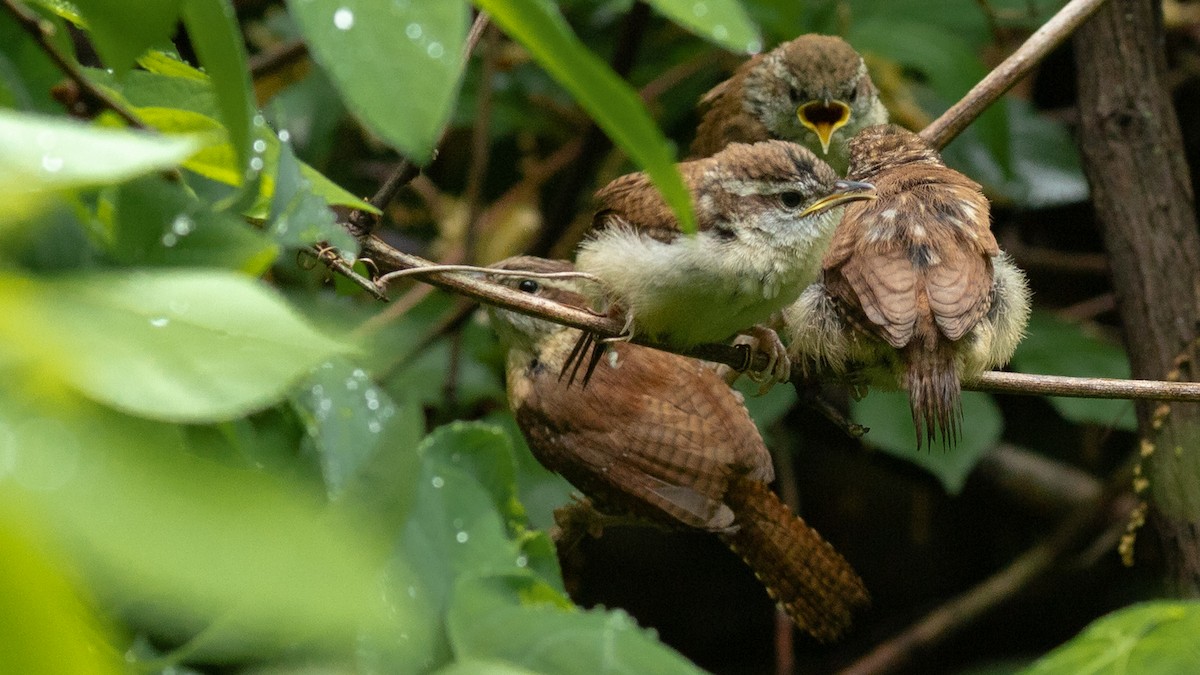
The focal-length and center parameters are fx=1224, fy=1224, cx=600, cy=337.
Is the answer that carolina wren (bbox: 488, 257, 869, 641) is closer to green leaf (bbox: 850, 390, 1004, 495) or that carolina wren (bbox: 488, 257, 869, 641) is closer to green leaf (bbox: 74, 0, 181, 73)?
green leaf (bbox: 850, 390, 1004, 495)

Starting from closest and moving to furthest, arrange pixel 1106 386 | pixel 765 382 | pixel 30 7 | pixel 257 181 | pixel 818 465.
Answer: pixel 257 181, pixel 30 7, pixel 1106 386, pixel 765 382, pixel 818 465

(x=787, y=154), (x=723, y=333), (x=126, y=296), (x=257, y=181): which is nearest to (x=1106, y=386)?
(x=723, y=333)

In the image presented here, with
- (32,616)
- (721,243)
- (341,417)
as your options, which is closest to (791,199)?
(721,243)

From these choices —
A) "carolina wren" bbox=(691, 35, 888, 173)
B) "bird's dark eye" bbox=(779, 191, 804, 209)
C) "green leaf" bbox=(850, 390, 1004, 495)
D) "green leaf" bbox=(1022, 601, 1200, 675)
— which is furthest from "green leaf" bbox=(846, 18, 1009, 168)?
"green leaf" bbox=(1022, 601, 1200, 675)

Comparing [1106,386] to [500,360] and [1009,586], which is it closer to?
[500,360]

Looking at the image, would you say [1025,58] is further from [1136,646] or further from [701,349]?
[1136,646]

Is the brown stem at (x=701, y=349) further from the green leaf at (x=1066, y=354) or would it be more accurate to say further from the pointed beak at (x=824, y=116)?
the pointed beak at (x=824, y=116)
